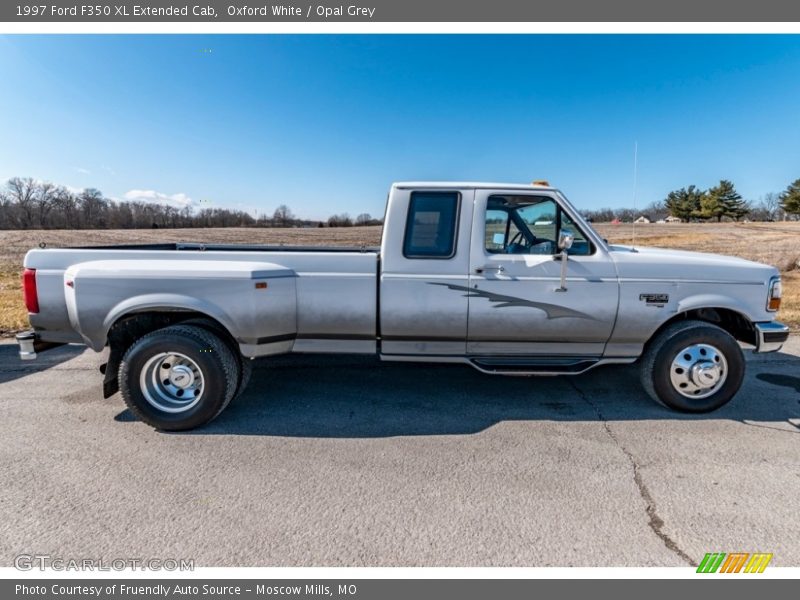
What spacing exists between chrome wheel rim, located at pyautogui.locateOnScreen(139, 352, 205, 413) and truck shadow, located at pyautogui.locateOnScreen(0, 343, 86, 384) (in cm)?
239

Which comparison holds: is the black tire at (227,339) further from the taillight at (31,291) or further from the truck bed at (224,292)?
the taillight at (31,291)

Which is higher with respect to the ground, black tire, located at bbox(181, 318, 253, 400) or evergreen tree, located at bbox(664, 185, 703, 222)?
evergreen tree, located at bbox(664, 185, 703, 222)

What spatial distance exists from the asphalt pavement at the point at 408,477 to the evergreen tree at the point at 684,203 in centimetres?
8167

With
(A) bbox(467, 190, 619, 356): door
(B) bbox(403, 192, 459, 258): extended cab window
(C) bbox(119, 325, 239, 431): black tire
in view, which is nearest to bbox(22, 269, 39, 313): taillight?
(C) bbox(119, 325, 239, 431): black tire

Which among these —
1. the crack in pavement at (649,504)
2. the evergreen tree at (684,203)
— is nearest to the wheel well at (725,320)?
the crack in pavement at (649,504)

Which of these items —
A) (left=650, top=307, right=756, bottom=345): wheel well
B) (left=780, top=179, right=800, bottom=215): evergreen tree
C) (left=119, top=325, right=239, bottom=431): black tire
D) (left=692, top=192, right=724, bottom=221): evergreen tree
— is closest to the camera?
(left=119, top=325, right=239, bottom=431): black tire

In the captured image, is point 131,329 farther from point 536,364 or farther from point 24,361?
point 536,364

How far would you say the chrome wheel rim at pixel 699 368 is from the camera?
3.67m

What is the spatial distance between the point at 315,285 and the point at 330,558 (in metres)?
2.11

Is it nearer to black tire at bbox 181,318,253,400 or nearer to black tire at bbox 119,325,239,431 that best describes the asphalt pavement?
black tire at bbox 119,325,239,431

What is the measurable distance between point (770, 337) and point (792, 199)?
274 ft

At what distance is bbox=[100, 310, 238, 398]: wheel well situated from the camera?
3570 millimetres

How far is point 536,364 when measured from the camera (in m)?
3.70

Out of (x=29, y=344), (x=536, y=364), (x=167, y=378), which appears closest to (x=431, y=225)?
(x=536, y=364)
